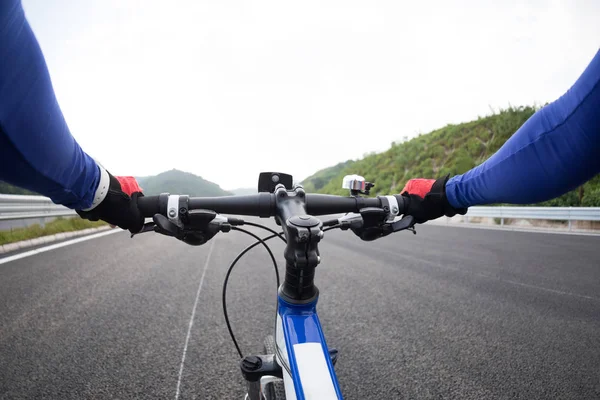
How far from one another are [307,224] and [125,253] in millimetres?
5869

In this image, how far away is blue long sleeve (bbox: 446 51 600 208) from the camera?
2.52ft

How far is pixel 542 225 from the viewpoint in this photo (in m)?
11.8

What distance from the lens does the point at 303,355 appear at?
3.05 ft

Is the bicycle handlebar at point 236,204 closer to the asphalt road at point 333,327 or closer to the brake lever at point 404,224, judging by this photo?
the brake lever at point 404,224

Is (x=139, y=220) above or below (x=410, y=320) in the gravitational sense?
above

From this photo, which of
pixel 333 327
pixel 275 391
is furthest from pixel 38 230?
pixel 275 391

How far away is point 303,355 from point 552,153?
0.90 metres

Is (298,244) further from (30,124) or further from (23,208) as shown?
(23,208)

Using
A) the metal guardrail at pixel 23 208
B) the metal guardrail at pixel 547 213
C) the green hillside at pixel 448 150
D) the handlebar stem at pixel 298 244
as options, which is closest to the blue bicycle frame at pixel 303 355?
the handlebar stem at pixel 298 244

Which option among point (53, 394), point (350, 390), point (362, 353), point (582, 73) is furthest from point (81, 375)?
point (582, 73)

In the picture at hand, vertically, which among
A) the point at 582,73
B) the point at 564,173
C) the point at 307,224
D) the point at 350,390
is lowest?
the point at 350,390

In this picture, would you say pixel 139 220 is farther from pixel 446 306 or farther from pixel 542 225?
pixel 542 225

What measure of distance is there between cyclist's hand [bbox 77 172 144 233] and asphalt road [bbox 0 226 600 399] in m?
1.24

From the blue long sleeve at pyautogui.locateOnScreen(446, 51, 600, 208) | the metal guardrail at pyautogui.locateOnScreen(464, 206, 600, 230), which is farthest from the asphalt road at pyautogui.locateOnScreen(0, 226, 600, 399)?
the metal guardrail at pyautogui.locateOnScreen(464, 206, 600, 230)
